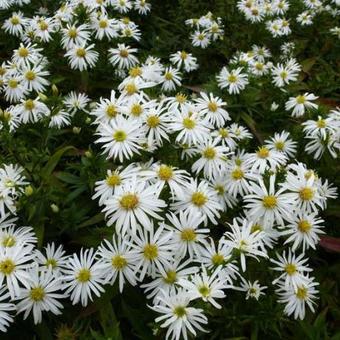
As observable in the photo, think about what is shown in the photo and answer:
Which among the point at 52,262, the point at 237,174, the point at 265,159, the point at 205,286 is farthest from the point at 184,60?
the point at 205,286

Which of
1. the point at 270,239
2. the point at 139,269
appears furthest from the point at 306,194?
the point at 139,269

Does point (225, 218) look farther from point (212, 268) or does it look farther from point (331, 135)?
point (331, 135)

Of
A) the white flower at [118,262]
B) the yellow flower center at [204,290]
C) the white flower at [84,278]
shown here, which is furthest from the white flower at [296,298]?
the white flower at [84,278]

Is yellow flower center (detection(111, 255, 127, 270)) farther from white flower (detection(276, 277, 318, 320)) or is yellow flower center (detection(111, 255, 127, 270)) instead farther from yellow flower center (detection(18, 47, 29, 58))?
yellow flower center (detection(18, 47, 29, 58))

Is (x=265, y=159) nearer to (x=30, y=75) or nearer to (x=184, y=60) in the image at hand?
(x=184, y=60)

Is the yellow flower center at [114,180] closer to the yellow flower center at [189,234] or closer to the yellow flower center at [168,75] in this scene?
the yellow flower center at [189,234]
